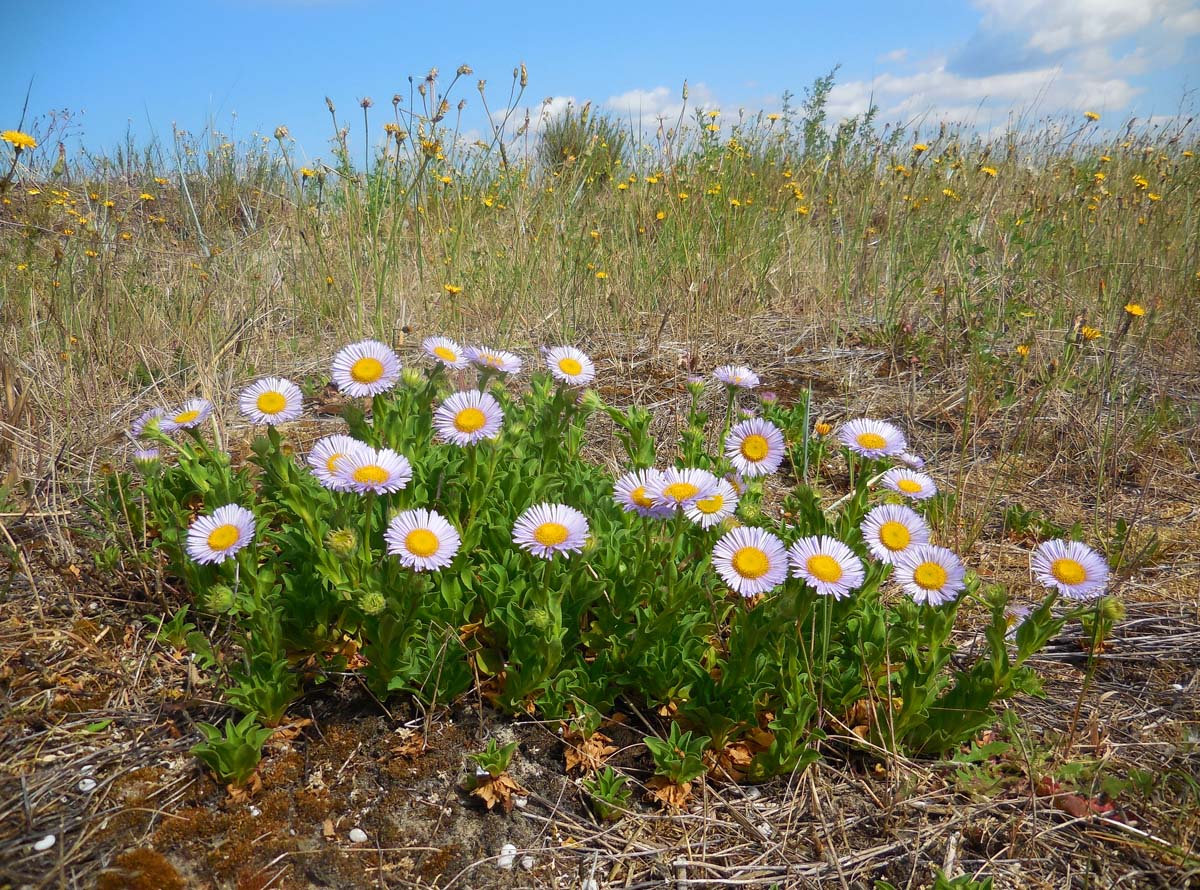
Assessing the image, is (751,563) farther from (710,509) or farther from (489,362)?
(489,362)

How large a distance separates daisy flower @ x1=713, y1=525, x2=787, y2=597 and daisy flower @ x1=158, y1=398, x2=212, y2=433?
4.74 ft

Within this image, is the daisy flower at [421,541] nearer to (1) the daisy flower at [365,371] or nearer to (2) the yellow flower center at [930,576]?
(1) the daisy flower at [365,371]

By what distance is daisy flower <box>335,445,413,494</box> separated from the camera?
5.14 ft

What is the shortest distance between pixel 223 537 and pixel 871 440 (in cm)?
159

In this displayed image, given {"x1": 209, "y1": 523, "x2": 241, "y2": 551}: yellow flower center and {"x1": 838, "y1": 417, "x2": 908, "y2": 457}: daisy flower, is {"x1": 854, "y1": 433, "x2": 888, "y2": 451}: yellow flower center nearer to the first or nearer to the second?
{"x1": 838, "y1": 417, "x2": 908, "y2": 457}: daisy flower

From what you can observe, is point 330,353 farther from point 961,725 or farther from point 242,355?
point 961,725

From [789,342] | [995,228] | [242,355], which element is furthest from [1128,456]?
[242,355]

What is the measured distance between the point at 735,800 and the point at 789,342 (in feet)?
10.4

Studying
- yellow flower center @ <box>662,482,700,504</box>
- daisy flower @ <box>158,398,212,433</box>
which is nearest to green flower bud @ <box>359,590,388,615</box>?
yellow flower center @ <box>662,482,700,504</box>

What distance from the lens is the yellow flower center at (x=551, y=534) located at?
5.37ft

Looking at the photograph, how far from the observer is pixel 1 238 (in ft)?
16.9

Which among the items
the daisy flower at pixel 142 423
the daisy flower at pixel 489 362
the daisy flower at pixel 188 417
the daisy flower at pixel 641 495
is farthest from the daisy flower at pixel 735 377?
the daisy flower at pixel 142 423

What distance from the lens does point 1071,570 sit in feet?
5.18

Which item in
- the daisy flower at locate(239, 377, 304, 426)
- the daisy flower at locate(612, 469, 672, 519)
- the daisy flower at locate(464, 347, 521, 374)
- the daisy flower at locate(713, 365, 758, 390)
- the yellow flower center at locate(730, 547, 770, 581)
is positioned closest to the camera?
the yellow flower center at locate(730, 547, 770, 581)
